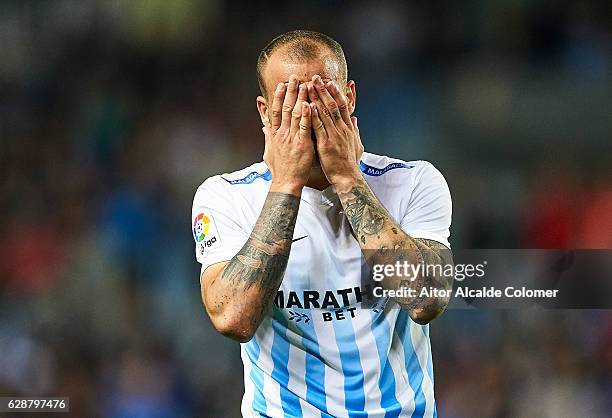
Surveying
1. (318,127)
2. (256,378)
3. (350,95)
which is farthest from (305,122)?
(256,378)

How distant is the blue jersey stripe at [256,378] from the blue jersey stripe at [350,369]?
11.2 inches

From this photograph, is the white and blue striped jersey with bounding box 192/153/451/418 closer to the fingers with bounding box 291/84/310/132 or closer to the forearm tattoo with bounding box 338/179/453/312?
the forearm tattoo with bounding box 338/179/453/312

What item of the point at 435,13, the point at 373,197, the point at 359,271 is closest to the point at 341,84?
the point at 373,197

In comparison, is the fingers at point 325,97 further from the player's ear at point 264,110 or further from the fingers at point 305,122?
the player's ear at point 264,110

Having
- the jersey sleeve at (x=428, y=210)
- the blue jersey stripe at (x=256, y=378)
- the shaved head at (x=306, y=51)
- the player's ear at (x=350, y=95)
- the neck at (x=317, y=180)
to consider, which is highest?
the shaved head at (x=306, y=51)

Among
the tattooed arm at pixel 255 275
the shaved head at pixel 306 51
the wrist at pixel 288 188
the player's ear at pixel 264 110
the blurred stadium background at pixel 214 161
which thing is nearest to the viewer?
the tattooed arm at pixel 255 275

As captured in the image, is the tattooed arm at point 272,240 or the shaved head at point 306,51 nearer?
the tattooed arm at point 272,240

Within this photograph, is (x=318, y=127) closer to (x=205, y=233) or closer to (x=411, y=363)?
(x=205, y=233)

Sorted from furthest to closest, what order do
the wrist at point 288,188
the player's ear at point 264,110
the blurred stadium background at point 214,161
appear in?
the blurred stadium background at point 214,161, the player's ear at point 264,110, the wrist at point 288,188

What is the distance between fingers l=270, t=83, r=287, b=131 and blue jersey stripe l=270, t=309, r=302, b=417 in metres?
0.62

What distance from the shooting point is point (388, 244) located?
2.59 metres

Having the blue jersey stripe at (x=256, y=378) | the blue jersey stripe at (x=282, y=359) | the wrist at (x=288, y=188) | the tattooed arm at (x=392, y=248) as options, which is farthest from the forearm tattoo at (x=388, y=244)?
the blue jersey stripe at (x=256, y=378)

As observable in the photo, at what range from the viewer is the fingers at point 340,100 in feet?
8.86

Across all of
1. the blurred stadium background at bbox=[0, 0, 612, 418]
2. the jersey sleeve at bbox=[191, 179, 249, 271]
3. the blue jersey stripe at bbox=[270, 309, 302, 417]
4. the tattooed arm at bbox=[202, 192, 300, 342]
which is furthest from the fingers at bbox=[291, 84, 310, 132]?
the blurred stadium background at bbox=[0, 0, 612, 418]
